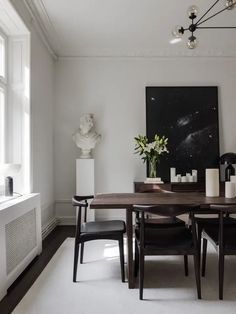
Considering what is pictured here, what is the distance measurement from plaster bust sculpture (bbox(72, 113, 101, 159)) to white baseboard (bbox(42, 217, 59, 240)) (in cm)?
116

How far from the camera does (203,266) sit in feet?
9.07

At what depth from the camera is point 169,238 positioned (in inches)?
96.1

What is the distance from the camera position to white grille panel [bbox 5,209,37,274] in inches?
98.3

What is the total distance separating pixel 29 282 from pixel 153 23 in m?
3.51

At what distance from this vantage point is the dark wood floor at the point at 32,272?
223 cm

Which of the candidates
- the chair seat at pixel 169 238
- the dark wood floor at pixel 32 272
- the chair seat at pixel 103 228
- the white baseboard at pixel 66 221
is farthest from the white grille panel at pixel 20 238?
the white baseboard at pixel 66 221

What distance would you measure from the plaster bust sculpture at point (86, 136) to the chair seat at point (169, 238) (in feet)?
7.50

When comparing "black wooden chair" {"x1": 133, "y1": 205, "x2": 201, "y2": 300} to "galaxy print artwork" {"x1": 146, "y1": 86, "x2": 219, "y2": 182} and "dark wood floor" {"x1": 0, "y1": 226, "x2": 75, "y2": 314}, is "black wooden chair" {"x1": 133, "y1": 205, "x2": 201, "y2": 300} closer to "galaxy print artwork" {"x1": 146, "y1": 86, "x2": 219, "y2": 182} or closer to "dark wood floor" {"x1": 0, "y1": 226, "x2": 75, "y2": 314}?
"dark wood floor" {"x1": 0, "y1": 226, "x2": 75, "y2": 314}

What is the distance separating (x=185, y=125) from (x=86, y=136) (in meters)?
1.73

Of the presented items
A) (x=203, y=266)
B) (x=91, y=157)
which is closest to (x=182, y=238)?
(x=203, y=266)

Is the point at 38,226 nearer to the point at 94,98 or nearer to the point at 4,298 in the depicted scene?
the point at 4,298


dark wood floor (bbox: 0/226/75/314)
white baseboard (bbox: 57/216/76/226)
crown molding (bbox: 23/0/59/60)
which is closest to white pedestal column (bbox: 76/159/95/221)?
white baseboard (bbox: 57/216/76/226)

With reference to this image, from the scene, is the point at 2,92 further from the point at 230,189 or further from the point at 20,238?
the point at 230,189

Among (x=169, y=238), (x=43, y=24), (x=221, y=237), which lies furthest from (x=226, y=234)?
(x=43, y=24)
